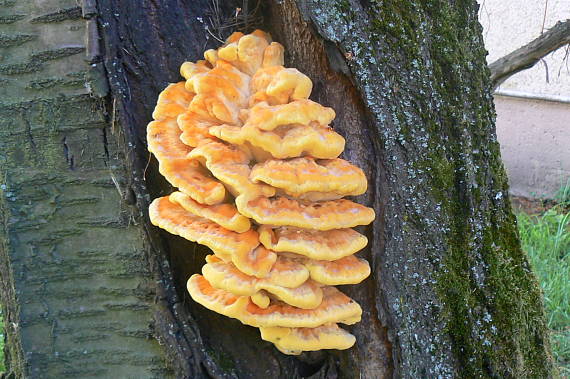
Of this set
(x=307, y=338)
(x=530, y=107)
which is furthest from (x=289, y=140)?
(x=530, y=107)

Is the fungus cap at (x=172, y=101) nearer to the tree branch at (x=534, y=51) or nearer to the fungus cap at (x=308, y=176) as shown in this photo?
the fungus cap at (x=308, y=176)

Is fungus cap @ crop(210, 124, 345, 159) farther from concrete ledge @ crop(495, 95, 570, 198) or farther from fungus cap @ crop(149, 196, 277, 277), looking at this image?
concrete ledge @ crop(495, 95, 570, 198)

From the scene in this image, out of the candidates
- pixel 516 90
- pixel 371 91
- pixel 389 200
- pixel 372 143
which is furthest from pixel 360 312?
pixel 516 90

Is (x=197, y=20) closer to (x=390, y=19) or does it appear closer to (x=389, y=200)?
(x=390, y=19)

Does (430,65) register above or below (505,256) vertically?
above

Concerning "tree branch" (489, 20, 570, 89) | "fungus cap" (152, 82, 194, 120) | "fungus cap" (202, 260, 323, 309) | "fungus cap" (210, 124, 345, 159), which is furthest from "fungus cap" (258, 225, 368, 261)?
"tree branch" (489, 20, 570, 89)

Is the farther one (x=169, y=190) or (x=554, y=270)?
(x=554, y=270)

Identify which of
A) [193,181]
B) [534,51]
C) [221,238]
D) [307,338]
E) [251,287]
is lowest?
[307,338]

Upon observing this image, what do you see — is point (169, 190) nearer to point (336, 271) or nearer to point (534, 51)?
point (336, 271)
